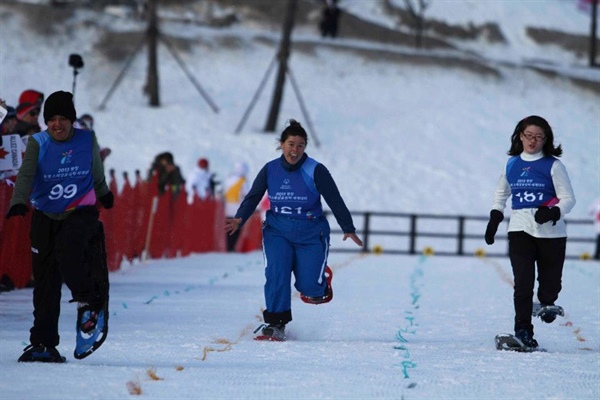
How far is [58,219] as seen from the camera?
737 cm

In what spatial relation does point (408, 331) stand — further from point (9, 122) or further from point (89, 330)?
point (9, 122)

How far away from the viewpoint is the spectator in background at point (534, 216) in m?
8.74

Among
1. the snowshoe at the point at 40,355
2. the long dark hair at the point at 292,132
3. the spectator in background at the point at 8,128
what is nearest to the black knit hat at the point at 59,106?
the snowshoe at the point at 40,355

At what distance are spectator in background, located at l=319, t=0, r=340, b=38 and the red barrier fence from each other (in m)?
28.6

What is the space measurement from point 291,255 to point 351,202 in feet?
93.6

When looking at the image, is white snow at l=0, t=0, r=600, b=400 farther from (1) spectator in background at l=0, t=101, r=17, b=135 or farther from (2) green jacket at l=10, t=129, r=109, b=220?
(1) spectator in background at l=0, t=101, r=17, b=135

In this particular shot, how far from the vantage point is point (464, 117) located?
153 feet

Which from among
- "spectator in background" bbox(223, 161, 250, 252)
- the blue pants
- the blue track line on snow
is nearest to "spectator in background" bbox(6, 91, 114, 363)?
the blue track line on snow

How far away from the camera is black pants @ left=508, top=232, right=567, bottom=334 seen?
8719 millimetres

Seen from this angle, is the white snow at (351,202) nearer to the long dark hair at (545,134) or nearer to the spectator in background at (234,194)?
the spectator in background at (234,194)

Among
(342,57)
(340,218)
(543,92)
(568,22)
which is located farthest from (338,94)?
(340,218)

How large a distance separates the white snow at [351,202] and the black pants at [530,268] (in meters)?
0.34

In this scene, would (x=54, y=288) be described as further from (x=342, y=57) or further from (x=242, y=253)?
(x=342, y=57)

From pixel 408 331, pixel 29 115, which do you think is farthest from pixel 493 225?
pixel 29 115
